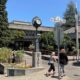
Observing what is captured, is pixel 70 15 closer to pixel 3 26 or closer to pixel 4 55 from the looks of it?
pixel 3 26

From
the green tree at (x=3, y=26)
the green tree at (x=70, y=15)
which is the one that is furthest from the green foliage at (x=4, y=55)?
the green tree at (x=70, y=15)

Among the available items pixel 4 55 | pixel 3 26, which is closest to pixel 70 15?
pixel 3 26

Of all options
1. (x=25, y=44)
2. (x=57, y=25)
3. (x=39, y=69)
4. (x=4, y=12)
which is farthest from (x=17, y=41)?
(x=57, y=25)

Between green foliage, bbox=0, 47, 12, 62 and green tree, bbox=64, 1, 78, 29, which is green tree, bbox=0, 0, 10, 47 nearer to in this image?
green foliage, bbox=0, 47, 12, 62

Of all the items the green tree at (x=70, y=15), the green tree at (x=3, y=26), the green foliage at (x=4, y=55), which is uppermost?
the green tree at (x=70, y=15)

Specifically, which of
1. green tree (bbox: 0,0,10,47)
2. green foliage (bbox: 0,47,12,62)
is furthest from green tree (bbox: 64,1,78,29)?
green foliage (bbox: 0,47,12,62)

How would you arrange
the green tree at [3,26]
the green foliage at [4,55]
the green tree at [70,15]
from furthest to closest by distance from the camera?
the green tree at [70,15]
the green tree at [3,26]
the green foliage at [4,55]

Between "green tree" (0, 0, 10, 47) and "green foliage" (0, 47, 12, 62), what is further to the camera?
"green tree" (0, 0, 10, 47)

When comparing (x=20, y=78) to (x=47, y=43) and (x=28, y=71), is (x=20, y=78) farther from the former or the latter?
(x=47, y=43)

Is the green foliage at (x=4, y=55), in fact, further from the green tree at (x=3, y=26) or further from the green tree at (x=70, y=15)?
the green tree at (x=70, y=15)

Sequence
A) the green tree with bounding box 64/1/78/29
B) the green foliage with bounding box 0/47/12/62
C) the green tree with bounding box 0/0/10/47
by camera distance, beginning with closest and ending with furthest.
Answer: the green foliage with bounding box 0/47/12/62
the green tree with bounding box 0/0/10/47
the green tree with bounding box 64/1/78/29

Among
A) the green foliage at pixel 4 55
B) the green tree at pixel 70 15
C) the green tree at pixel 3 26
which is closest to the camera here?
the green foliage at pixel 4 55

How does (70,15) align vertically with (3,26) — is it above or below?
above

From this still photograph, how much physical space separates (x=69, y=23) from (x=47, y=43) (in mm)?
55188
